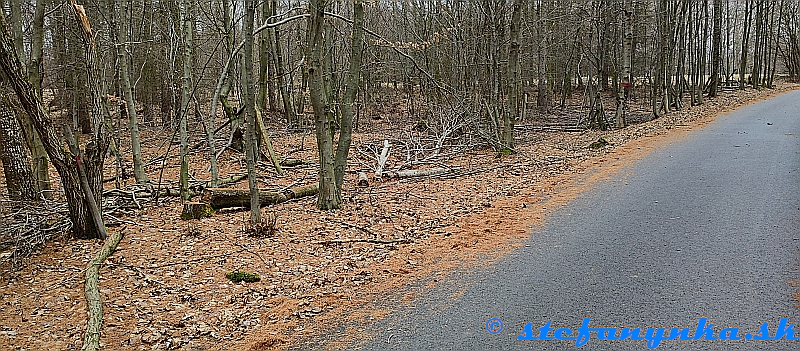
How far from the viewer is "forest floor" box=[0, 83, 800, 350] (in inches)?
196

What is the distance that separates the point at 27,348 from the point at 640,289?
5.06 m

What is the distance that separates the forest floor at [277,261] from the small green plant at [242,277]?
0.23 feet

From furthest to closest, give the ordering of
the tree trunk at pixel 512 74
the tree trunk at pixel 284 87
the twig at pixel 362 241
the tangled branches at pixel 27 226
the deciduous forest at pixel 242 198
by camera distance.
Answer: the tree trunk at pixel 284 87
the tree trunk at pixel 512 74
the twig at pixel 362 241
the tangled branches at pixel 27 226
the deciduous forest at pixel 242 198

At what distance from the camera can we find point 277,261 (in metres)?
6.67

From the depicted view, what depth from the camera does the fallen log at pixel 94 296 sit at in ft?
15.3

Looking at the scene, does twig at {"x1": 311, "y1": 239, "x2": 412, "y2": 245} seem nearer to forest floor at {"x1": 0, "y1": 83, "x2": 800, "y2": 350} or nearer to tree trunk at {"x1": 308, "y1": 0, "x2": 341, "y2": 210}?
forest floor at {"x1": 0, "y1": 83, "x2": 800, "y2": 350}

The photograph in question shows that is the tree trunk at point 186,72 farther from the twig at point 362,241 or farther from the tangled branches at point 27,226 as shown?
the twig at point 362,241

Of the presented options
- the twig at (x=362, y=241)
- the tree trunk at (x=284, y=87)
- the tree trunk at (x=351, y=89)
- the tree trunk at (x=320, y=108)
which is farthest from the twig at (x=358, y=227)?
the tree trunk at (x=284, y=87)

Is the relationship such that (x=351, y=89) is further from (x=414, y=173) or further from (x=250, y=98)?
(x=414, y=173)

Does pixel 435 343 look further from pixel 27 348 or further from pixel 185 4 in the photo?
pixel 185 4

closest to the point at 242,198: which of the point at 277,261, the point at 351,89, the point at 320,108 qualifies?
the point at 320,108

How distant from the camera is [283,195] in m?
9.87

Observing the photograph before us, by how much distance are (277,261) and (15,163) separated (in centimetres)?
446

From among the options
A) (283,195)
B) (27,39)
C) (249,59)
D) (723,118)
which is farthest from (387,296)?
(723,118)
